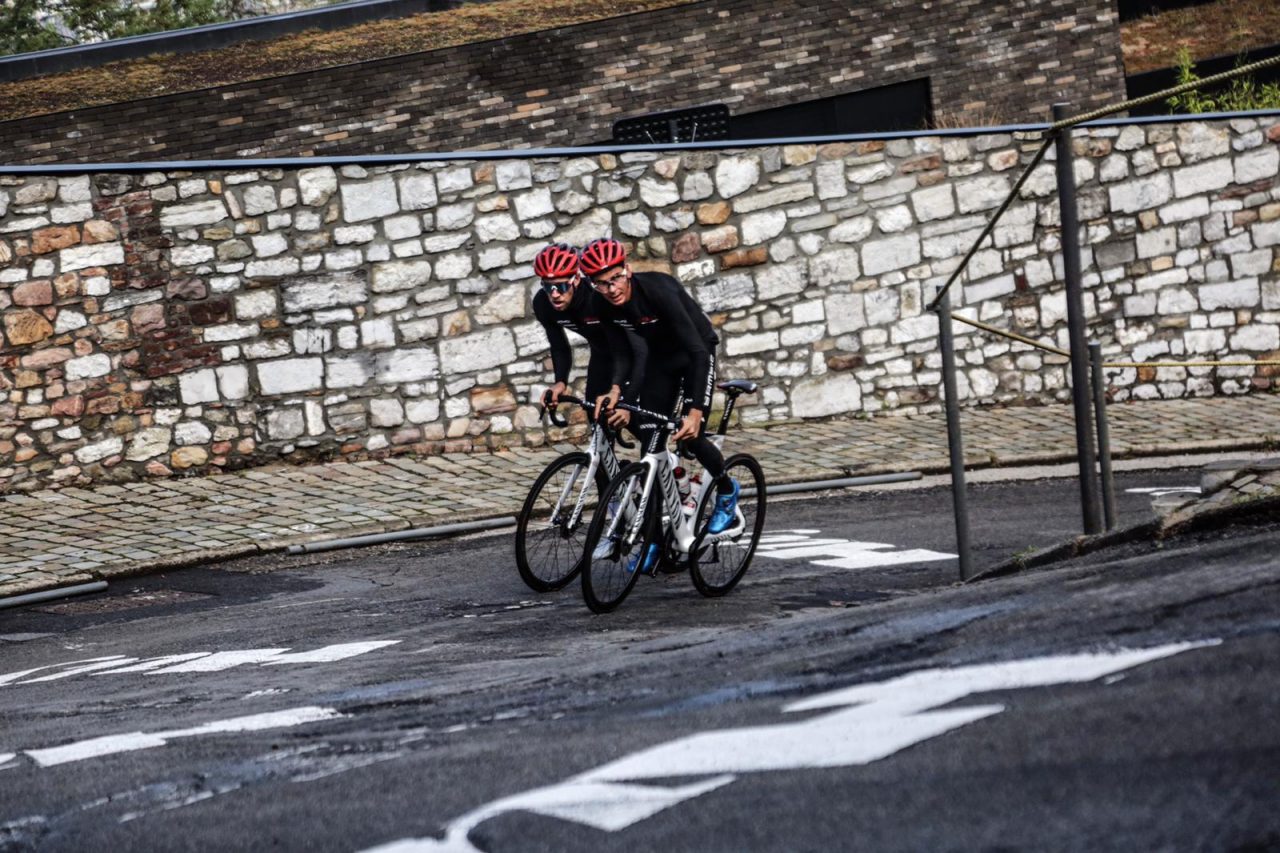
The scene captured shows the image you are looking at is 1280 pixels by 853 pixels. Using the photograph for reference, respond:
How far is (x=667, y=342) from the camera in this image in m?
8.70

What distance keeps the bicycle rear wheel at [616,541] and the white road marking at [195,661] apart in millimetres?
989

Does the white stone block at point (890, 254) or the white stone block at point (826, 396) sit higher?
the white stone block at point (890, 254)

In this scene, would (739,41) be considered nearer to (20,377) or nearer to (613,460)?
(20,377)

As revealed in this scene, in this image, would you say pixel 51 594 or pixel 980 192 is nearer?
pixel 51 594

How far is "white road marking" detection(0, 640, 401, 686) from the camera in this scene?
7.45m

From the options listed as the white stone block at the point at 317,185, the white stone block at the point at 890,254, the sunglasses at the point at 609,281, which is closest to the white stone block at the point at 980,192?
the white stone block at the point at 890,254

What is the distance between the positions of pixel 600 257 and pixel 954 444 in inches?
79.6

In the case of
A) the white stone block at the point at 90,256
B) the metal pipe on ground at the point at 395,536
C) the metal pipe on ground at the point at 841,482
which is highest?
the white stone block at the point at 90,256

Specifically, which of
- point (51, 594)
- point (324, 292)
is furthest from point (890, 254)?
point (51, 594)

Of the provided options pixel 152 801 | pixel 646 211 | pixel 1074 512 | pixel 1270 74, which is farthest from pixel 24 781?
pixel 1270 74

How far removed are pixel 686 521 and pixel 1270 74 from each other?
63.3ft

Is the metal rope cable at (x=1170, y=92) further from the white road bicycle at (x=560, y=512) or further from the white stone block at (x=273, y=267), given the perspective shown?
the white stone block at (x=273, y=267)

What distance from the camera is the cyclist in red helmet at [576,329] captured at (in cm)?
859

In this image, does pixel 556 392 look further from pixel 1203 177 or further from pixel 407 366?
pixel 1203 177
